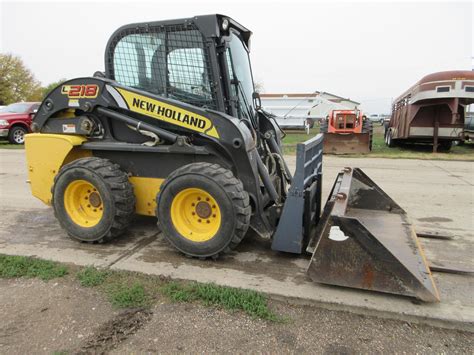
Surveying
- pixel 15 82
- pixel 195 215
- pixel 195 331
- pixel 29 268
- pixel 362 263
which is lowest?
pixel 195 331

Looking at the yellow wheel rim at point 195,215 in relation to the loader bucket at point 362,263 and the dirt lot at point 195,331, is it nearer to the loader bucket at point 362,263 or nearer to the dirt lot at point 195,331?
the dirt lot at point 195,331

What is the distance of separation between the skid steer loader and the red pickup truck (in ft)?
42.2

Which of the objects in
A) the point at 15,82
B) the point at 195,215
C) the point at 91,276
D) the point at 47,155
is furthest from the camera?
the point at 15,82

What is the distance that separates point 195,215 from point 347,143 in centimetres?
1129

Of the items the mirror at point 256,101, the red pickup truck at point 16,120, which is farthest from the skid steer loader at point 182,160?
the red pickup truck at point 16,120

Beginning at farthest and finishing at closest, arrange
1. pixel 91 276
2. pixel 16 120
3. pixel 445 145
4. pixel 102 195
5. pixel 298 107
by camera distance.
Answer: pixel 298 107 → pixel 16 120 → pixel 445 145 → pixel 102 195 → pixel 91 276

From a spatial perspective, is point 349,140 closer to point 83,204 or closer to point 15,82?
point 83,204

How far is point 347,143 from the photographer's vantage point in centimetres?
1397

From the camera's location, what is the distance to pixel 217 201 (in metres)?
3.53

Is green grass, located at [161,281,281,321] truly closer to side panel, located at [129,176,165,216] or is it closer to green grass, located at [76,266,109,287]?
green grass, located at [76,266,109,287]

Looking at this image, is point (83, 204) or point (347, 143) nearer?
point (83, 204)

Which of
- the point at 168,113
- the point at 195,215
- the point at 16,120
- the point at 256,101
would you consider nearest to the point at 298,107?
the point at 16,120

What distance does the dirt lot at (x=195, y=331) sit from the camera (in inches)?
98.4

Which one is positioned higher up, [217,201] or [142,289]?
[217,201]
